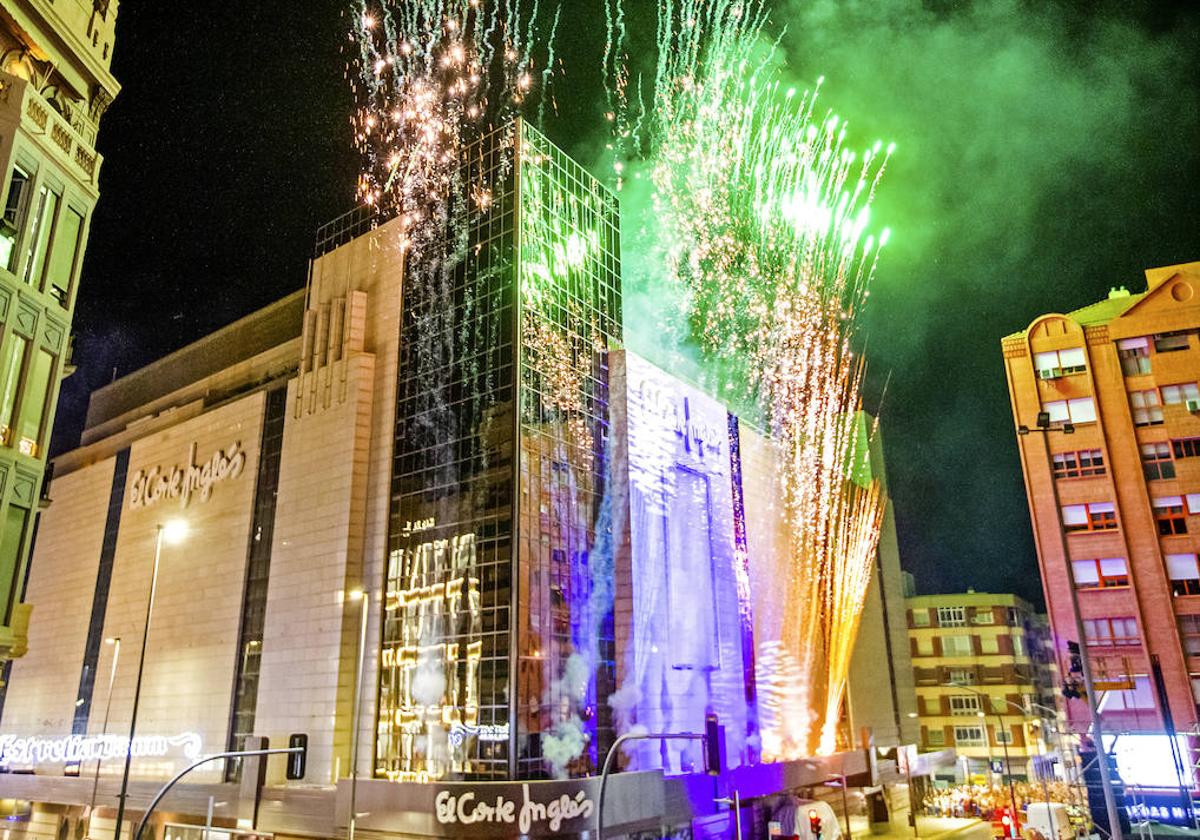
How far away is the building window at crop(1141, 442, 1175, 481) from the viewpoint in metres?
53.7

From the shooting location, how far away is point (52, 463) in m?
67.8

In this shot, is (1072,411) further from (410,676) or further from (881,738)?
(410,676)

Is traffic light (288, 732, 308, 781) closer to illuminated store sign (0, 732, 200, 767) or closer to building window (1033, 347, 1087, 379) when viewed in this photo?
illuminated store sign (0, 732, 200, 767)

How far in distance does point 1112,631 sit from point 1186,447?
12.7m

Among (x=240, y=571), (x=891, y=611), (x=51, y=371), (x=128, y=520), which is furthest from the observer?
(x=891, y=611)

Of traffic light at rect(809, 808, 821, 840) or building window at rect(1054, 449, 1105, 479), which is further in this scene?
building window at rect(1054, 449, 1105, 479)

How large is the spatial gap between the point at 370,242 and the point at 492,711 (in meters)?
28.0

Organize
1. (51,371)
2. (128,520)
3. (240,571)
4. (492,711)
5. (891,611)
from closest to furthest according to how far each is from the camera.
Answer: (51,371)
(492,711)
(240,571)
(128,520)
(891,611)

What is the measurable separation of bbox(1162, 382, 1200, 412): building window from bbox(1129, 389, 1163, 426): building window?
0.55 m

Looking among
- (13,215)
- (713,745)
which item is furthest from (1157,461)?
(13,215)

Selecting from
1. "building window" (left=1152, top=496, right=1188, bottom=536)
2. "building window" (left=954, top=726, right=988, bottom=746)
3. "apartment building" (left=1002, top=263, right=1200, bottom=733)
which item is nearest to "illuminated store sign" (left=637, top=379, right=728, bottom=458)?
"apartment building" (left=1002, top=263, right=1200, bottom=733)

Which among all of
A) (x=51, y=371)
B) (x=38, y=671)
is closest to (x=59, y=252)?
(x=51, y=371)

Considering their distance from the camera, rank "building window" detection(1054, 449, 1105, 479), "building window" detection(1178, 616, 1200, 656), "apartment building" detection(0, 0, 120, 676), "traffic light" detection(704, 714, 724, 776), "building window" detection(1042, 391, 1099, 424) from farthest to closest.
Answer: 1. "building window" detection(1042, 391, 1099, 424)
2. "building window" detection(1054, 449, 1105, 479)
3. "building window" detection(1178, 616, 1200, 656)
4. "traffic light" detection(704, 714, 724, 776)
5. "apartment building" detection(0, 0, 120, 676)

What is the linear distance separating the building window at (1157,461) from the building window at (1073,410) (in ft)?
12.0
